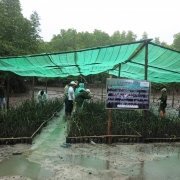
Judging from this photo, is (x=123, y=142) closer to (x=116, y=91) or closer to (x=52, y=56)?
(x=116, y=91)

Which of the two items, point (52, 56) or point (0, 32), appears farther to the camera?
point (0, 32)

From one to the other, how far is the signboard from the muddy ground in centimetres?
97

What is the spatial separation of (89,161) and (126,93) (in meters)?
1.88

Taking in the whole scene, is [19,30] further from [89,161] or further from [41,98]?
[89,161]

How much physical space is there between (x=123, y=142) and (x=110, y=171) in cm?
172

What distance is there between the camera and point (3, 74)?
583 inches

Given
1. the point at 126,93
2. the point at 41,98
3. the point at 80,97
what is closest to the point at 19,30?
the point at 41,98

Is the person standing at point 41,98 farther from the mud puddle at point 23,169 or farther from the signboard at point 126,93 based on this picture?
the mud puddle at point 23,169

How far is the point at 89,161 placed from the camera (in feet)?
12.8

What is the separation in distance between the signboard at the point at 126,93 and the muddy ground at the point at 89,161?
967mm

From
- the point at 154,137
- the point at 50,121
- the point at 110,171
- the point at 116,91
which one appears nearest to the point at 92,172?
the point at 110,171

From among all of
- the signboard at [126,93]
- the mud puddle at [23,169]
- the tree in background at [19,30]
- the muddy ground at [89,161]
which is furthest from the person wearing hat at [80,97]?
the tree in background at [19,30]

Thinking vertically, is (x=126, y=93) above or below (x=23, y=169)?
above

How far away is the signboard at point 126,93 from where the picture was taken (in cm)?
489
